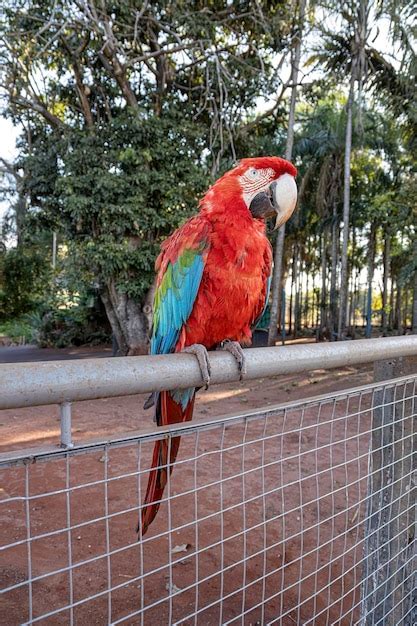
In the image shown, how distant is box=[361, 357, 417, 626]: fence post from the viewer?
5.23 ft

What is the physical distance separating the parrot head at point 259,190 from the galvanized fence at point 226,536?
835 mm

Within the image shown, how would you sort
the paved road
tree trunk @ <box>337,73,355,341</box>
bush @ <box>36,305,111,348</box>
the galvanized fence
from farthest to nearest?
bush @ <box>36,305,111,348</box> → the paved road → tree trunk @ <box>337,73,355,341</box> → the galvanized fence

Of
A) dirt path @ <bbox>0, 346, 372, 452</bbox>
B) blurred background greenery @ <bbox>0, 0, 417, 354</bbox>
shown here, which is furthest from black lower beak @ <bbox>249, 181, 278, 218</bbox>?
blurred background greenery @ <bbox>0, 0, 417, 354</bbox>

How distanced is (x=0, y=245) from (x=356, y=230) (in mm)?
A: 14622

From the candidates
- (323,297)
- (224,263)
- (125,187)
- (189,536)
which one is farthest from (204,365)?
(323,297)

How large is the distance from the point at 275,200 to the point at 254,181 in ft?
0.39

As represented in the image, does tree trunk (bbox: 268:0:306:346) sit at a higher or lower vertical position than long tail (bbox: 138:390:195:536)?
higher

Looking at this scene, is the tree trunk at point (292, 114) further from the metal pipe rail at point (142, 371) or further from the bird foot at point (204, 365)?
the bird foot at point (204, 365)

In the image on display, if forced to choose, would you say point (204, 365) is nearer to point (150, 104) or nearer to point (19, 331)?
point (150, 104)

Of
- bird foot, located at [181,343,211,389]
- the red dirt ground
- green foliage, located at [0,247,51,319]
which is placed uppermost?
green foliage, located at [0,247,51,319]

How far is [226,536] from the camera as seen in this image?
3045 mm

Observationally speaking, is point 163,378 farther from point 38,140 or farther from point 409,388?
point 38,140

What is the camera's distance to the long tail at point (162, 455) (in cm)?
Answer: 120

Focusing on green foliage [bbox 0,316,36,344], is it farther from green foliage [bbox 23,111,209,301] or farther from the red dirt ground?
the red dirt ground
